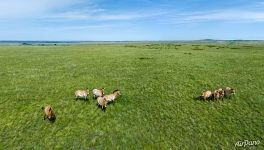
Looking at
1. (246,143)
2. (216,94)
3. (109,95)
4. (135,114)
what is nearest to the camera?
(246,143)

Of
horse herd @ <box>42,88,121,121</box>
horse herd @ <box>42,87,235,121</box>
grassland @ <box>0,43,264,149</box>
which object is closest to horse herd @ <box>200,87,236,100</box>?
horse herd @ <box>42,87,235,121</box>

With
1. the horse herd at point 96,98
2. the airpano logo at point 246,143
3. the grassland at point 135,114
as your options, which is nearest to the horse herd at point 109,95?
the horse herd at point 96,98

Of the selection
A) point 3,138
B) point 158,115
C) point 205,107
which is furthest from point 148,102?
point 3,138

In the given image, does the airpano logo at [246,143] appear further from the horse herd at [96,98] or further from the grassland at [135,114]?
the horse herd at [96,98]

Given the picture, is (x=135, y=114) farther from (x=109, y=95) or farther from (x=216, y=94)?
(x=216, y=94)

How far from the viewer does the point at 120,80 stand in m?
33.4

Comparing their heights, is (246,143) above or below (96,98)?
below

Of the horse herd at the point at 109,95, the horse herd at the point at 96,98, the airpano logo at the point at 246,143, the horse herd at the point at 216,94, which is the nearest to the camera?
the airpano logo at the point at 246,143

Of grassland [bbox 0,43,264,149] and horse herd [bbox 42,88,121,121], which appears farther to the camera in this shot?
horse herd [bbox 42,88,121,121]

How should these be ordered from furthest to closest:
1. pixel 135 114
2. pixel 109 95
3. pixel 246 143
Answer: pixel 109 95 < pixel 135 114 < pixel 246 143

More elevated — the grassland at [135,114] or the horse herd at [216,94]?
the horse herd at [216,94]

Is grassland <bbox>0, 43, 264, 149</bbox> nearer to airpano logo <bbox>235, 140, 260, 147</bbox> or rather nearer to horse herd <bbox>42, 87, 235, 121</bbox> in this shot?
airpano logo <bbox>235, 140, 260, 147</bbox>

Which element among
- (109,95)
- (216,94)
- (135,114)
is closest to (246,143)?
(216,94)

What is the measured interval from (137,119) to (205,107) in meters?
5.61
